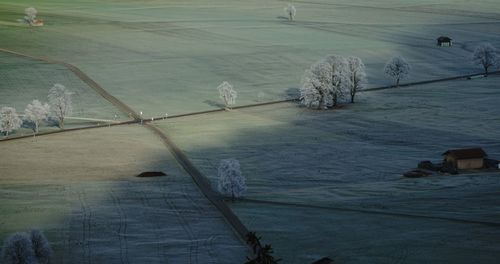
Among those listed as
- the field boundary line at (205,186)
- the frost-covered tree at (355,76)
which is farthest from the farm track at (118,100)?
the field boundary line at (205,186)

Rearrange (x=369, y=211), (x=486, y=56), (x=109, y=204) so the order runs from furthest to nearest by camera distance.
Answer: (x=486, y=56) < (x=109, y=204) < (x=369, y=211)

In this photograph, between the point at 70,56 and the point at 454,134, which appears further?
Result: the point at 70,56

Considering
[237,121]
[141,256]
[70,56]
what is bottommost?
[141,256]

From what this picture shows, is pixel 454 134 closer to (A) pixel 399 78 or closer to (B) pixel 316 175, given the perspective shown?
(B) pixel 316 175

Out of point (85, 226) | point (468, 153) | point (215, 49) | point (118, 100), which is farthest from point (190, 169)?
point (215, 49)

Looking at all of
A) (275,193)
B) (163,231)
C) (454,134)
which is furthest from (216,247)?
(454,134)

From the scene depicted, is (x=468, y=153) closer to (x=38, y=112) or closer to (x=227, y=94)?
(x=227, y=94)
